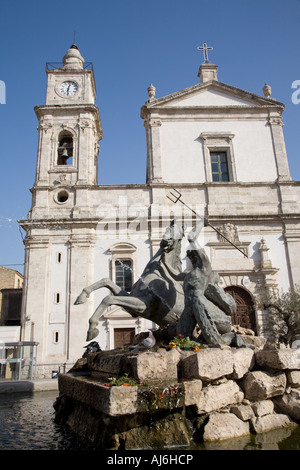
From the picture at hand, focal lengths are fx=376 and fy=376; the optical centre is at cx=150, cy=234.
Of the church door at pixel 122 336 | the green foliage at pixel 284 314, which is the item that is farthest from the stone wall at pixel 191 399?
the church door at pixel 122 336

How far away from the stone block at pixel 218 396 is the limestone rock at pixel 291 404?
577 mm

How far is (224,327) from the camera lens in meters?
6.48

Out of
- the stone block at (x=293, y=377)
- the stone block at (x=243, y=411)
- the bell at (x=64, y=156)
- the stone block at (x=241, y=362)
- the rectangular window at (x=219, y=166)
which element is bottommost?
the stone block at (x=243, y=411)

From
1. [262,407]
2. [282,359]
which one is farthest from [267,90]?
[262,407]

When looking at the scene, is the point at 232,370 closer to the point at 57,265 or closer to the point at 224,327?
the point at 224,327

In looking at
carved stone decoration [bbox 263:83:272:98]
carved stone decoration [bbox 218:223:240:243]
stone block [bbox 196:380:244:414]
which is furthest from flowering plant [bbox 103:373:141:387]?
carved stone decoration [bbox 263:83:272:98]

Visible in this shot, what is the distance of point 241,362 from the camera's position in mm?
5230

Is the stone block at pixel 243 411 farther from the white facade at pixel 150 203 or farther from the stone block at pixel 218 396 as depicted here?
the white facade at pixel 150 203

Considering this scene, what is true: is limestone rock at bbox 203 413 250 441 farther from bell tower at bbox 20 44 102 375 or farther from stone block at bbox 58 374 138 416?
bell tower at bbox 20 44 102 375

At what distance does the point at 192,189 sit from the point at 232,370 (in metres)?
16.4

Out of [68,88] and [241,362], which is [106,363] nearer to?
[241,362]

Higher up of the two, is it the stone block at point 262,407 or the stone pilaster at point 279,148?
the stone pilaster at point 279,148

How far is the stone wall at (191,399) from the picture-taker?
4418 millimetres
